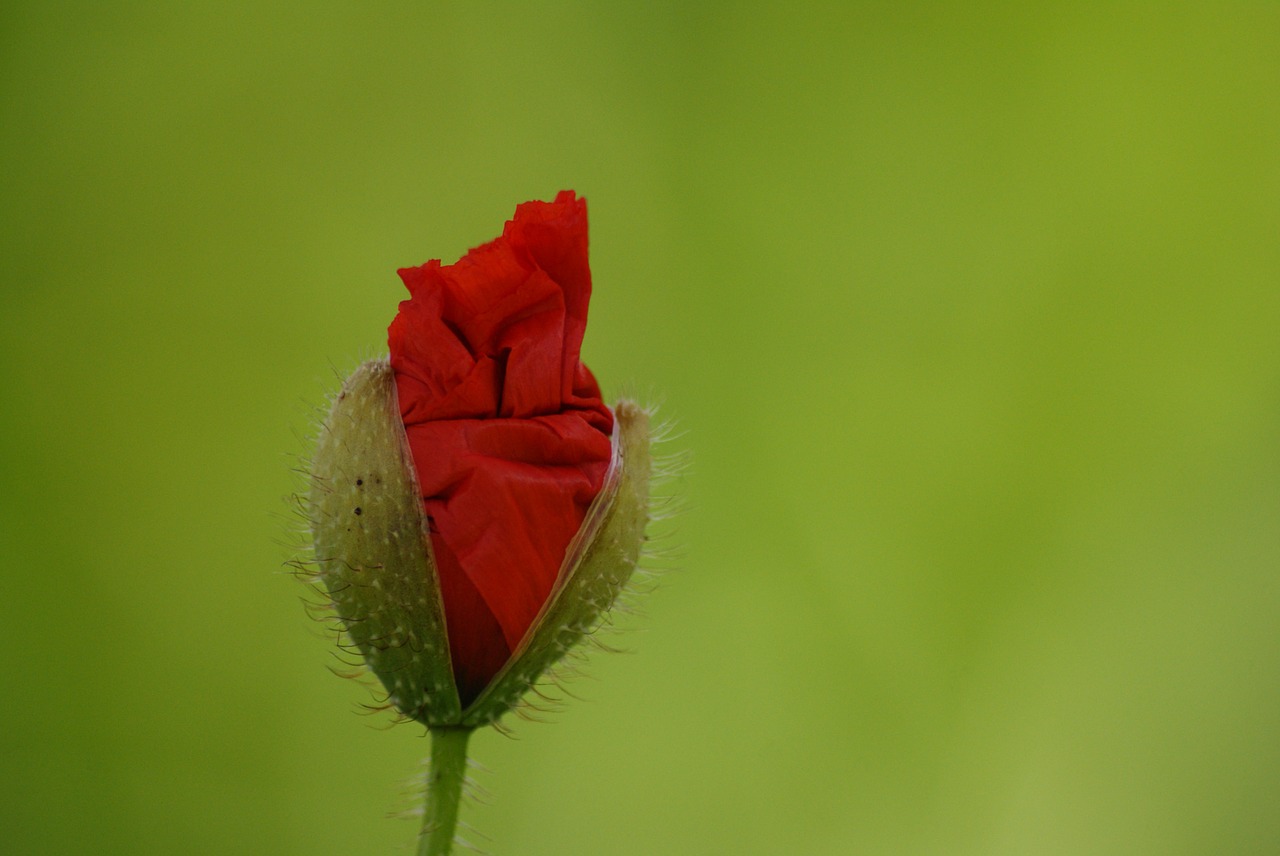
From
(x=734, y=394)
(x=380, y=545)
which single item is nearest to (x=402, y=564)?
(x=380, y=545)

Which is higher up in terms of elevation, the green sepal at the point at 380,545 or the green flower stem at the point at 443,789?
the green sepal at the point at 380,545

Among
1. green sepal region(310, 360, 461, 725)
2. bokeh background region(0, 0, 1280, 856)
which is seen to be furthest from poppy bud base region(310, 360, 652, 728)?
bokeh background region(0, 0, 1280, 856)

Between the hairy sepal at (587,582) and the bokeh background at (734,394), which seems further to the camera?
the bokeh background at (734,394)

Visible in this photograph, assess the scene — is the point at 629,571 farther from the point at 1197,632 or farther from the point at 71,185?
the point at 1197,632

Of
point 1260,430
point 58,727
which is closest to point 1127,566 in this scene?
point 1260,430

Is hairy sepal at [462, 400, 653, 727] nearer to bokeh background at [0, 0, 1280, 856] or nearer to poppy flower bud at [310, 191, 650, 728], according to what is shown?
poppy flower bud at [310, 191, 650, 728]

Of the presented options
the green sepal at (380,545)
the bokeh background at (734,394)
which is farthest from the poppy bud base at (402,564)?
the bokeh background at (734,394)

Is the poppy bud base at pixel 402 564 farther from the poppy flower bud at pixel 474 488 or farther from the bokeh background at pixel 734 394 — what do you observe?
the bokeh background at pixel 734 394

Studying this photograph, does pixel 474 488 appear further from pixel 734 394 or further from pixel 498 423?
pixel 734 394
